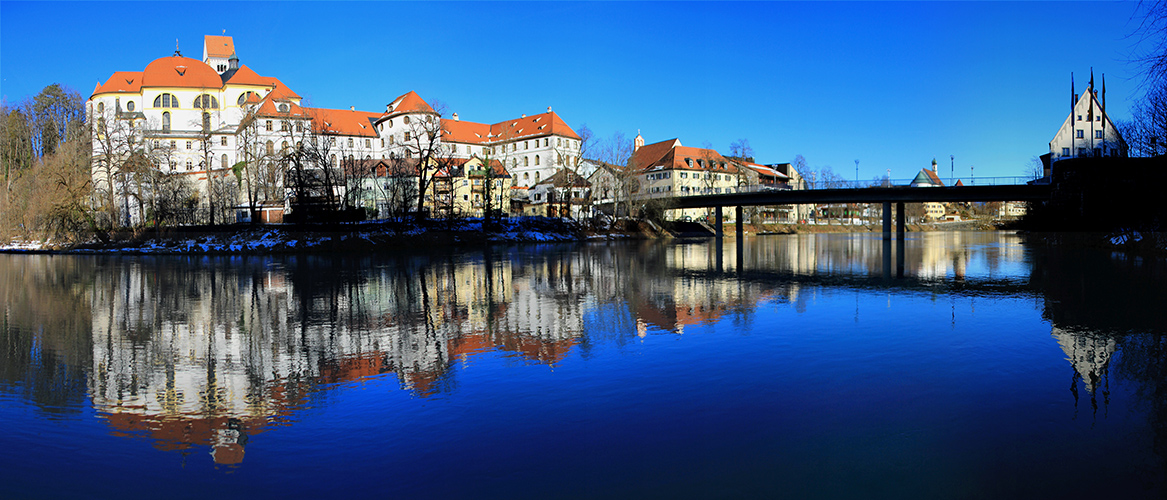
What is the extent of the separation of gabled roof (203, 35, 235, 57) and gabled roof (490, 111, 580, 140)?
51447 millimetres

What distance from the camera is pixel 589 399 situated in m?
9.13

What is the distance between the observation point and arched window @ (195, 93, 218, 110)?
4343 inches

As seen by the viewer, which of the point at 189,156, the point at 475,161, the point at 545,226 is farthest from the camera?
the point at 189,156

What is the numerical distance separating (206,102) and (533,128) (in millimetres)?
56651

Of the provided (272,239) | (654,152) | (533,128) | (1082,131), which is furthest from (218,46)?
(1082,131)

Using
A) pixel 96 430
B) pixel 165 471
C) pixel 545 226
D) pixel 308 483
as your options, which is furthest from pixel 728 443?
pixel 545 226

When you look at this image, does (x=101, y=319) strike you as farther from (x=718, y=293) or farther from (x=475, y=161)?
(x=475, y=161)

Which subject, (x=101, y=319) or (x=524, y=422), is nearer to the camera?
(x=524, y=422)

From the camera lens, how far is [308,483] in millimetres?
6383

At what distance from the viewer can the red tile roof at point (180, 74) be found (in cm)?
10856

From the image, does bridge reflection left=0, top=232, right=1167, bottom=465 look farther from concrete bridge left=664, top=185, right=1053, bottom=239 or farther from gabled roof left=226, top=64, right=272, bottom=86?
gabled roof left=226, top=64, right=272, bottom=86

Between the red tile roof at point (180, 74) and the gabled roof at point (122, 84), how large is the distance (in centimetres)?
153

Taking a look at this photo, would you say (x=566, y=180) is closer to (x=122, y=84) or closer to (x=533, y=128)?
(x=533, y=128)

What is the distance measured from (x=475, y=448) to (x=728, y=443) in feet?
8.82
